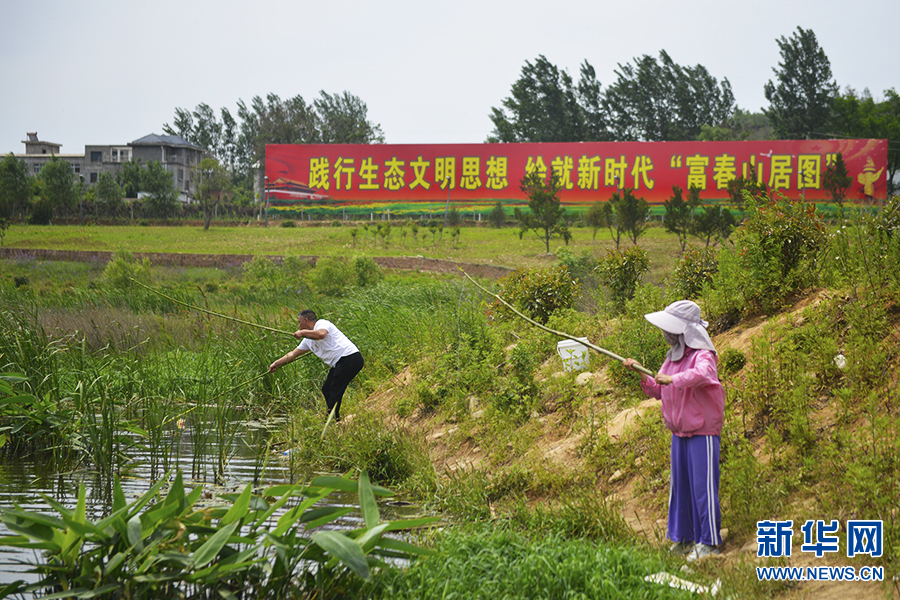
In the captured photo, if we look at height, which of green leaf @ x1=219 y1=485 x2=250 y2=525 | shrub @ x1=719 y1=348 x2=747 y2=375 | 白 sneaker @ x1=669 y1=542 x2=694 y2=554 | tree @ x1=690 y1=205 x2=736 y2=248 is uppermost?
tree @ x1=690 y1=205 x2=736 y2=248

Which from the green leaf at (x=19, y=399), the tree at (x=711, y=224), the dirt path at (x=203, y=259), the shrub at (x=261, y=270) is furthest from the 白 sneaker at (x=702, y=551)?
the tree at (x=711, y=224)

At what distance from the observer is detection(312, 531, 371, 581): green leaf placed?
2834 mm

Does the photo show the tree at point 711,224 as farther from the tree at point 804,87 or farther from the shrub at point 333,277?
the tree at point 804,87

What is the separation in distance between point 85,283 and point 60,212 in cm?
1905

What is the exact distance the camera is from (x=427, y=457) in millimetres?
6051

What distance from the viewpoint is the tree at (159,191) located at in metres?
40.3

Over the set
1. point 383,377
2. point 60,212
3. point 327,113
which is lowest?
point 383,377

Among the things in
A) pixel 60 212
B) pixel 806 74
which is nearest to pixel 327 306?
pixel 60 212

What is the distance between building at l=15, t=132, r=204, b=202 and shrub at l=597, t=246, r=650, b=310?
51.2 m

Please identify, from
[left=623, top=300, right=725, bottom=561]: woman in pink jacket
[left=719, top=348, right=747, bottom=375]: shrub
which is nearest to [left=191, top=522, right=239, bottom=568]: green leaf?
[left=623, top=300, right=725, bottom=561]: woman in pink jacket

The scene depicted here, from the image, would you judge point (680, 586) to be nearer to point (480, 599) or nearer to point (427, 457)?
point (480, 599)

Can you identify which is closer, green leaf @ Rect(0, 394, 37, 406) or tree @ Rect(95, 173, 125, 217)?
green leaf @ Rect(0, 394, 37, 406)

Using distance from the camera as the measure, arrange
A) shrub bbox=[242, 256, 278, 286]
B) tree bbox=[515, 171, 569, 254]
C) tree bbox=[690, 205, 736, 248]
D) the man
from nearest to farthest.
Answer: the man < shrub bbox=[242, 256, 278, 286] < tree bbox=[690, 205, 736, 248] < tree bbox=[515, 171, 569, 254]

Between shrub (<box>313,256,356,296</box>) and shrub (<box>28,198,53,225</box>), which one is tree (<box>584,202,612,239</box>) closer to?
shrub (<box>313,256,356,296</box>)
